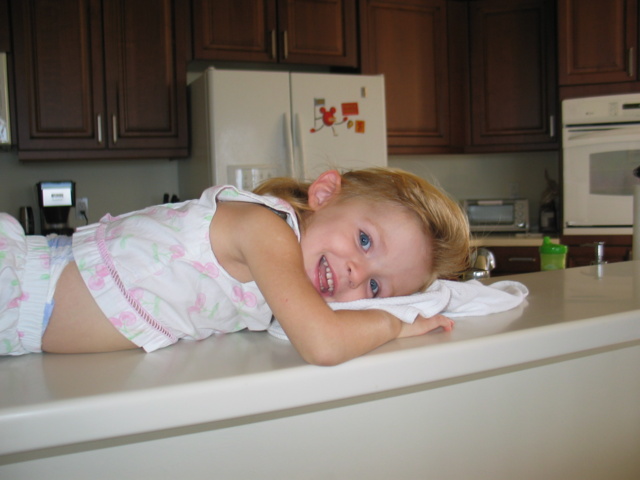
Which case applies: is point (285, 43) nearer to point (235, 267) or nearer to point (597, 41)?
point (597, 41)

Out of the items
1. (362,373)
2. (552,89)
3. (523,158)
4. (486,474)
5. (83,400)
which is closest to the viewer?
(83,400)

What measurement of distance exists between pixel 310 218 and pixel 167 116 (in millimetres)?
2199

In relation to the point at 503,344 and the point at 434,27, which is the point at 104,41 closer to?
the point at 434,27

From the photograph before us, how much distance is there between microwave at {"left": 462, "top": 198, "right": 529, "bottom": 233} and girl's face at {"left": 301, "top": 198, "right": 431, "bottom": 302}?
8.85 ft

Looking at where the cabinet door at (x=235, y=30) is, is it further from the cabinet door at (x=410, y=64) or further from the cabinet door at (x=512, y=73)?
the cabinet door at (x=512, y=73)

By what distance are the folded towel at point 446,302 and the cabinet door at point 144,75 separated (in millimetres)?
2258

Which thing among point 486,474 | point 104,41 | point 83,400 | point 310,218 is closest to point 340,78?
point 104,41

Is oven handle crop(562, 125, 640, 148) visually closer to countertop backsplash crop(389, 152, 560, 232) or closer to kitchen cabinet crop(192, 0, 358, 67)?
countertop backsplash crop(389, 152, 560, 232)

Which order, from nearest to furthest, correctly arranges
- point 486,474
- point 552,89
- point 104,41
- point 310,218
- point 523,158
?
point 486,474
point 310,218
point 104,41
point 552,89
point 523,158

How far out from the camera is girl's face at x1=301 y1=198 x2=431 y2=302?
856 mm

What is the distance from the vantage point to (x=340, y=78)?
292 centimetres

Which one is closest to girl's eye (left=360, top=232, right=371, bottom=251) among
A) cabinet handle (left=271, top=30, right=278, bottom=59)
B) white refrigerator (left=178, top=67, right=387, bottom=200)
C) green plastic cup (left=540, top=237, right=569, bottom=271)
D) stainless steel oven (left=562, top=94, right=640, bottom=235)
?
green plastic cup (left=540, top=237, right=569, bottom=271)

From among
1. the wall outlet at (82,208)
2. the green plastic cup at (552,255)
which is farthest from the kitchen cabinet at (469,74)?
the green plastic cup at (552,255)

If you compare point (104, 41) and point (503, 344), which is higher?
point (104, 41)
